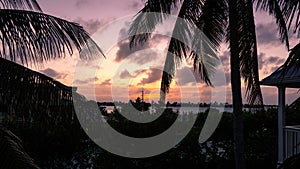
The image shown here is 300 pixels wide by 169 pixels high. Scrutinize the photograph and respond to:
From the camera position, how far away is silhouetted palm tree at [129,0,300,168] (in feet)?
29.8

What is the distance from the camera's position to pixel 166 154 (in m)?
10.9

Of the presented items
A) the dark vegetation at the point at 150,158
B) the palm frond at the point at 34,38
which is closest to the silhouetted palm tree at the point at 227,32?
the dark vegetation at the point at 150,158

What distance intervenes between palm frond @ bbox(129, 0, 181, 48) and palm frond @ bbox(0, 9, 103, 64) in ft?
13.6

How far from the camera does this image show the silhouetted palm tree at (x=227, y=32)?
9086 mm

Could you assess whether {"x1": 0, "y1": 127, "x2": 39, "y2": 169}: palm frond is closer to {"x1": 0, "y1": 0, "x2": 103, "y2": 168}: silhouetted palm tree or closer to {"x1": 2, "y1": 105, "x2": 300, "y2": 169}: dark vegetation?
{"x1": 0, "y1": 0, "x2": 103, "y2": 168}: silhouetted palm tree

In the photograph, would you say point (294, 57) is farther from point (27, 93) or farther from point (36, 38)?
point (36, 38)

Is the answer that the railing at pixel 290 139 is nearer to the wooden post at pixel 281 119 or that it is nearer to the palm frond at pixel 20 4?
the wooden post at pixel 281 119

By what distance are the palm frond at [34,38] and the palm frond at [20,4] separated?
0.93ft

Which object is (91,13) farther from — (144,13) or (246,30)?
(246,30)

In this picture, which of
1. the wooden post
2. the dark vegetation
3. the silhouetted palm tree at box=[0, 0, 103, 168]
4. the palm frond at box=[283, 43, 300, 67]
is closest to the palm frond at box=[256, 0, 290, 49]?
the wooden post

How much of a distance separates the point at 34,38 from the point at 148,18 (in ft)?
14.7

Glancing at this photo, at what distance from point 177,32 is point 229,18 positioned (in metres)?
1.35

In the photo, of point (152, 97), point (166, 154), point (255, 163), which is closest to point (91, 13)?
point (152, 97)

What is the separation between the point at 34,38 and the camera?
17.5 ft
